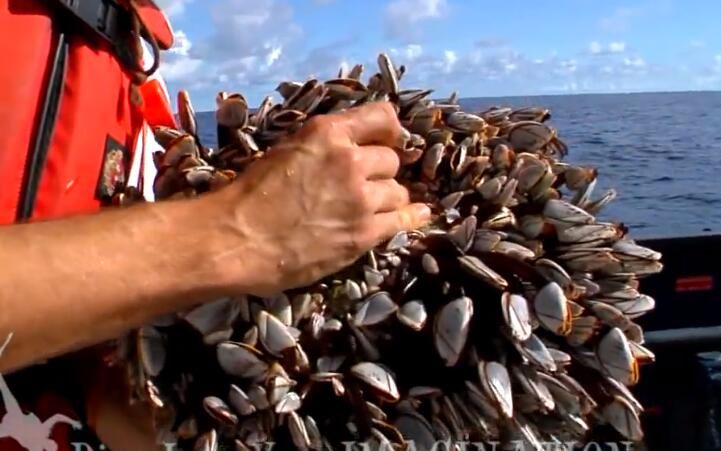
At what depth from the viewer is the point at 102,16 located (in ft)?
4.54

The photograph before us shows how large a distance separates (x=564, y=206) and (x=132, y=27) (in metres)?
0.72

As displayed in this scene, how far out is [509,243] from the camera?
1.19 m

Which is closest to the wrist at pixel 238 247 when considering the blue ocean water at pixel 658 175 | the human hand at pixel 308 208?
the human hand at pixel 308 208

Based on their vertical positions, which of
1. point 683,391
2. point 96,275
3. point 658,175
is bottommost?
point 658,175

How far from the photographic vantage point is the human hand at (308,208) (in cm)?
106

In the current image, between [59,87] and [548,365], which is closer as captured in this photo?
[548,365]

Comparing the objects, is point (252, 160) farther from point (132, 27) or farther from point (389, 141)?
point (132, 27)

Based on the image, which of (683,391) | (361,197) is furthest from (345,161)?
(683,391)

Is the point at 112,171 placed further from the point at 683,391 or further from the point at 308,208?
the point at 683,391

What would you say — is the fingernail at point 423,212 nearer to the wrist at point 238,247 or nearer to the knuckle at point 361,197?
the knuckle at point 361,197

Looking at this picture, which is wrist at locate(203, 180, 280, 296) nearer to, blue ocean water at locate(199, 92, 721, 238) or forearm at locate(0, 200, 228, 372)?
forearm at locate(0, 200, 228, 372)

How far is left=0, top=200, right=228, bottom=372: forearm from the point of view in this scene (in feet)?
3.13

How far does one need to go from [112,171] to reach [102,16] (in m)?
0.23

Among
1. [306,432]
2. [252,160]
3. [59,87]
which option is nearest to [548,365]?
[306,432]
